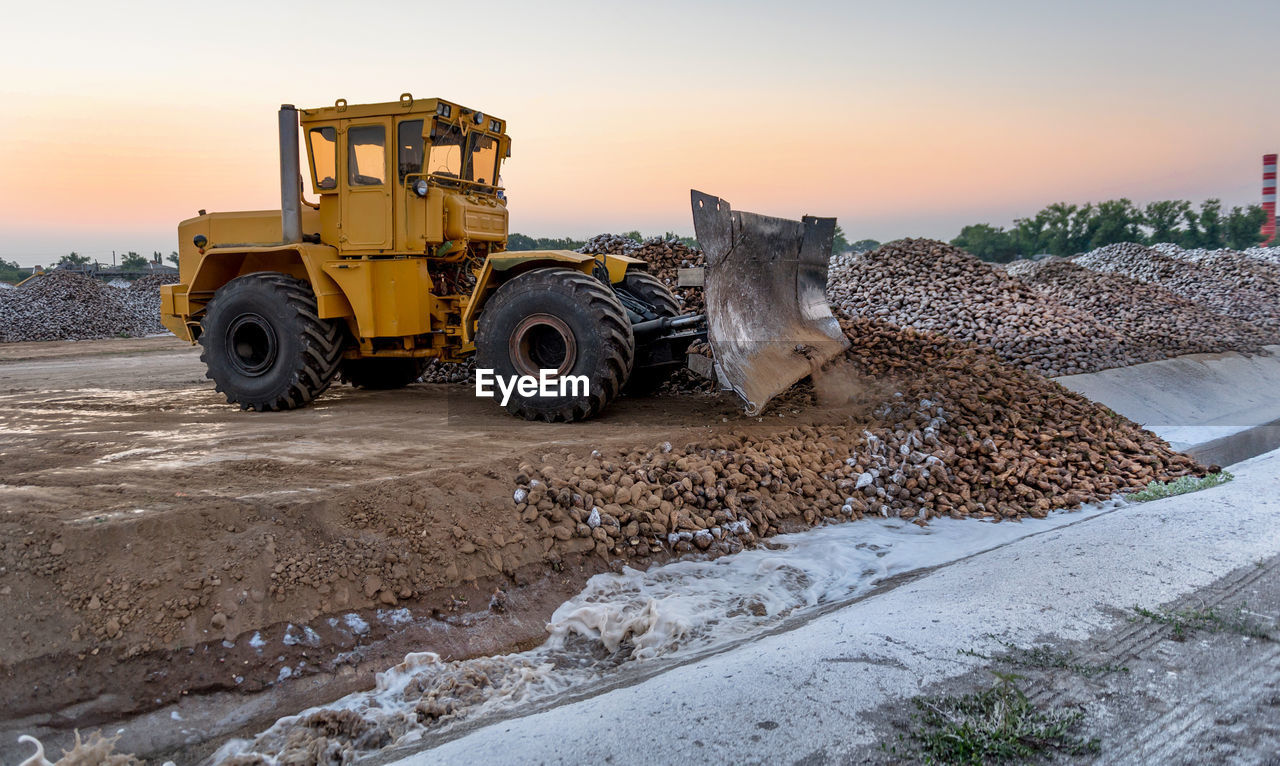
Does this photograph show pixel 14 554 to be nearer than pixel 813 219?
Yes

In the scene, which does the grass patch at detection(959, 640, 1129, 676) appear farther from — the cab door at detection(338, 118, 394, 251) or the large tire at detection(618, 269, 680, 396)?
the cab door at detection(338, 118, 394, 251)

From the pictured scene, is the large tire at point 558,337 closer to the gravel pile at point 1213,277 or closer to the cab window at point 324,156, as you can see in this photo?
the cab window at point 324,156

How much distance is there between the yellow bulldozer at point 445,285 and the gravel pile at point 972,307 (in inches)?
110

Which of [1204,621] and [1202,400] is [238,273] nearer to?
[1204,621]

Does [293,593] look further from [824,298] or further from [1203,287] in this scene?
[1203,287]

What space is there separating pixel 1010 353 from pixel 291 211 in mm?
8210

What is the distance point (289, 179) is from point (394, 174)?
1.05 metres

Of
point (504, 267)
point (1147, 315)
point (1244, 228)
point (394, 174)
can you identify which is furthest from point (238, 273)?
point (1244, 228)

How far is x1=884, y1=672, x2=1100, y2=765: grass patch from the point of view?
2.44 metres

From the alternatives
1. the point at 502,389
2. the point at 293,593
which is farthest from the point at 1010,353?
the point at 293,593

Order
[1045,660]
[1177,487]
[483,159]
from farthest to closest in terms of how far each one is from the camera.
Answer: [483,159]
[1177,487]
[1045,660]

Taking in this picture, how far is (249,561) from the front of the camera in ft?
13.1

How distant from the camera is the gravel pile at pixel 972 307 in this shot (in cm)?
1058

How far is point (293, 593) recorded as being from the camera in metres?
3.91
